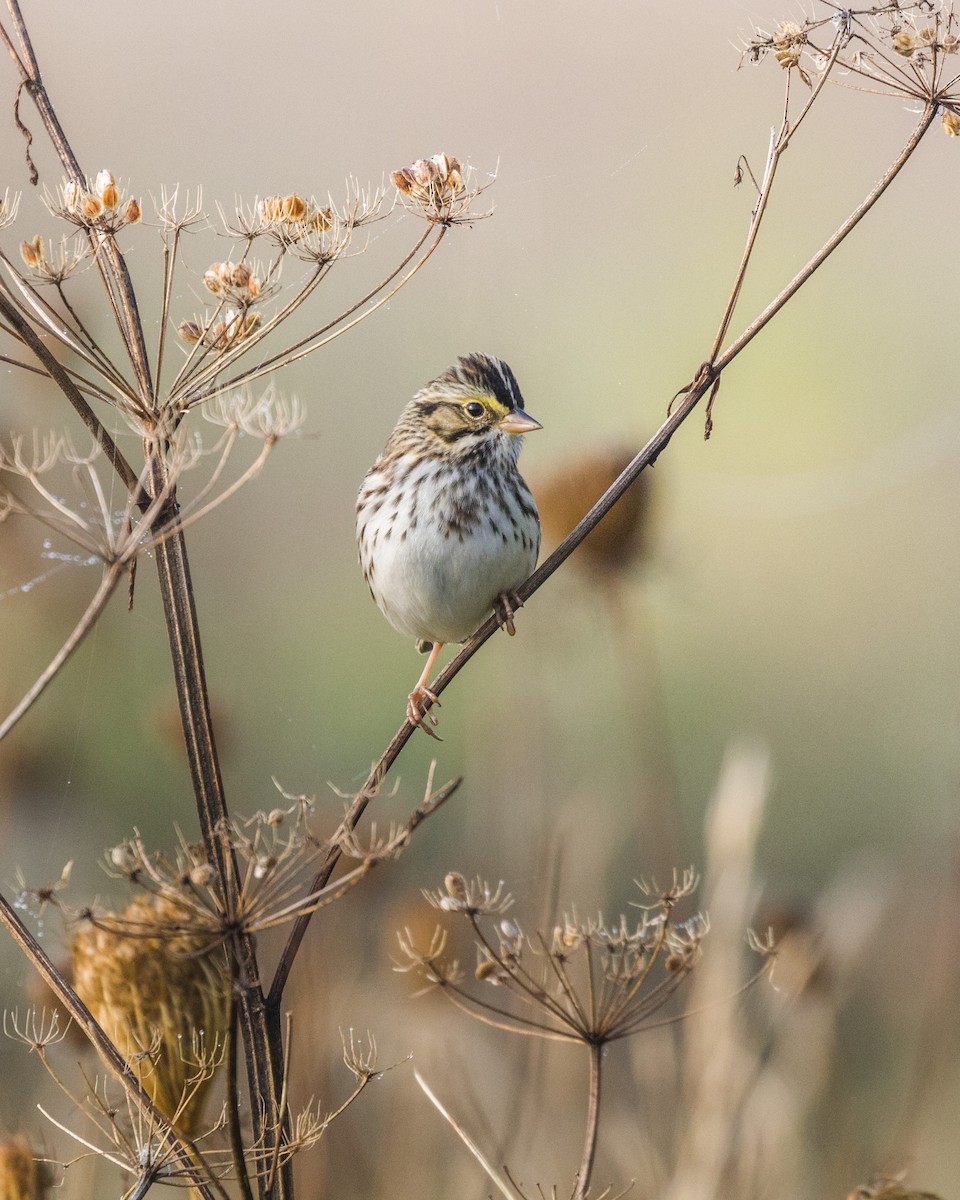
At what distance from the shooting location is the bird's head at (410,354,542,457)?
330 cm

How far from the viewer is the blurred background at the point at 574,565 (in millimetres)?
3580

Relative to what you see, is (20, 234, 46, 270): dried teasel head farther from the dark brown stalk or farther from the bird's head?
the bird's head

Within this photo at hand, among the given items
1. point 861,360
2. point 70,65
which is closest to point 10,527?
point 70,65

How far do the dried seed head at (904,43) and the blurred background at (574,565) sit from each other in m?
1.04

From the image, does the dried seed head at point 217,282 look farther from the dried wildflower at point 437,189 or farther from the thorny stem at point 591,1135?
the thorny stem at point 591,1135

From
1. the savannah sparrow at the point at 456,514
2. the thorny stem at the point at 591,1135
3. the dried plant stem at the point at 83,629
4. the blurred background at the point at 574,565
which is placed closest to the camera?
the dried plant stem at the point at 83,629

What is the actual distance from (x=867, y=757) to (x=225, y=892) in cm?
407

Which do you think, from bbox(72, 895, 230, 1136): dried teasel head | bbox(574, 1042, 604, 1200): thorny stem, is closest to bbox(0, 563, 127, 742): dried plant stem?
bbox(72, 895, 230, 1136): dried teasel head

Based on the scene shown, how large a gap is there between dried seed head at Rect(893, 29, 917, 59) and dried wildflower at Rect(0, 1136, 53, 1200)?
8.60ft

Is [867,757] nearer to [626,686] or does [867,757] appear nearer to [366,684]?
[626,686]

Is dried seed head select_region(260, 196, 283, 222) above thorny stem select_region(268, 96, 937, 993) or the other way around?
above

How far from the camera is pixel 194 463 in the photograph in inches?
71.1

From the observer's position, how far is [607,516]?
3.75 metres

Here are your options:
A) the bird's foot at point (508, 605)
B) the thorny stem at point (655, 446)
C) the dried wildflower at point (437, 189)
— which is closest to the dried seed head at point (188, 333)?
the dried wildflower at point (437, 189)
